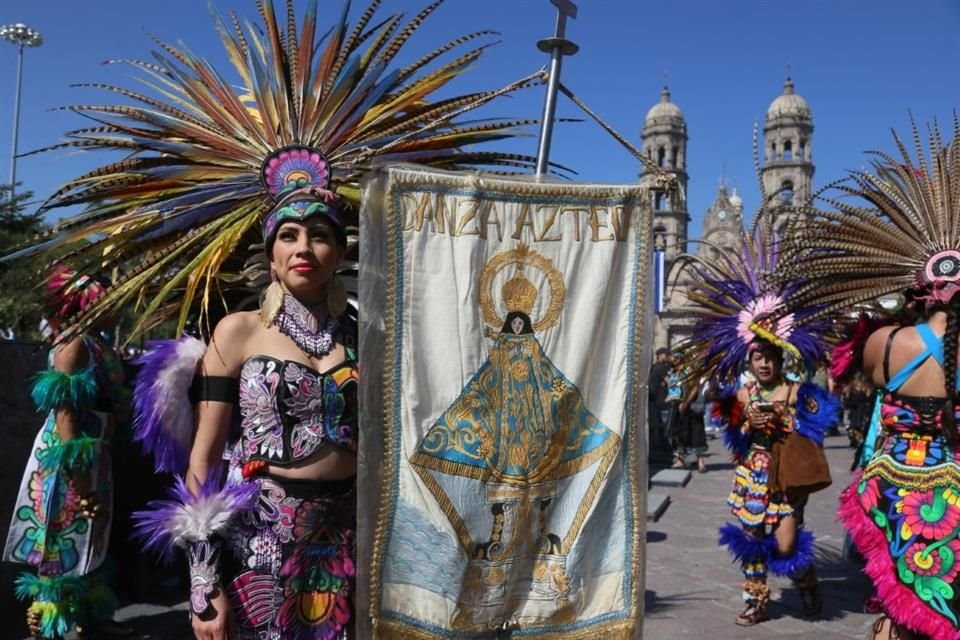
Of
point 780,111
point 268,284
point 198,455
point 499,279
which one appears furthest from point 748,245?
point 780,111

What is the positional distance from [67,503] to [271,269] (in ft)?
7.72

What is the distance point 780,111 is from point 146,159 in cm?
5845

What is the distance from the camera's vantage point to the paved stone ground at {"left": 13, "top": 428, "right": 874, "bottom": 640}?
491 centimetres

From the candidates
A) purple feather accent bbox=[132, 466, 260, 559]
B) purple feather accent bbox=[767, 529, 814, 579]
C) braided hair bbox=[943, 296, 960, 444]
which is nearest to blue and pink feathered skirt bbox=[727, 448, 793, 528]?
purple feather accent bbox=[767, 529, 814, 579]

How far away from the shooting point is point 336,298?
269 centimetres

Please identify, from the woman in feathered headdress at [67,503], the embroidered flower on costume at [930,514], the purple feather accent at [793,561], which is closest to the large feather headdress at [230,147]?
the woman in feathered headdress at [67,503]

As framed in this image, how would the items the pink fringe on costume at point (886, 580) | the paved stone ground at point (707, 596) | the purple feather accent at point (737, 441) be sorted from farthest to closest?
the purple feather accent at point (737, 441)
the paved stone ground at point (707, 596)
the pink fringe on costume at point (886, 580)

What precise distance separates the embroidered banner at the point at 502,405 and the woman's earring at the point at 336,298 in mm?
222

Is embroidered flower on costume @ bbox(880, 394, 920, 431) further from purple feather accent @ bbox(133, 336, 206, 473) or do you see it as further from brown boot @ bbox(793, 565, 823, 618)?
purple feather accent @ bbox(133, 336, 206, 473)

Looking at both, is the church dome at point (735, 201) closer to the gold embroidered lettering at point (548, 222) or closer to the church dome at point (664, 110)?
the church dome at point (664, 110)

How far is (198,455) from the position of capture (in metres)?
2.43

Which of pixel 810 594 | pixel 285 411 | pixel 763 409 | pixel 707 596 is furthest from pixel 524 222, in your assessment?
pixel 707 596

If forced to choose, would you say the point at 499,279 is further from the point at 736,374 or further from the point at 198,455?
→ the point at 736,374

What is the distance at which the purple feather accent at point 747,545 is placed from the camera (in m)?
5.20
